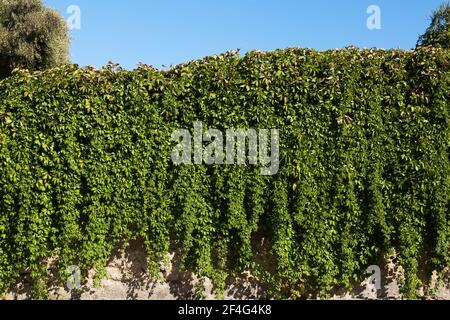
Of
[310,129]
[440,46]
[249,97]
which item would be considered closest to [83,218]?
[249,97]

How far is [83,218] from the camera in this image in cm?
612

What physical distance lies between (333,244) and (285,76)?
2412mm

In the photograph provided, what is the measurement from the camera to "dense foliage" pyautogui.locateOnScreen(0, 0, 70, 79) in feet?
53.6

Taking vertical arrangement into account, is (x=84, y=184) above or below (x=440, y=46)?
below

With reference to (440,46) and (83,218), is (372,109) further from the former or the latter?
(83,218)

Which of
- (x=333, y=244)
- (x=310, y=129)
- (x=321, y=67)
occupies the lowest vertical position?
(x=333, y=244)

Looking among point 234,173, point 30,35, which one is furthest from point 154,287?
point 30,35
